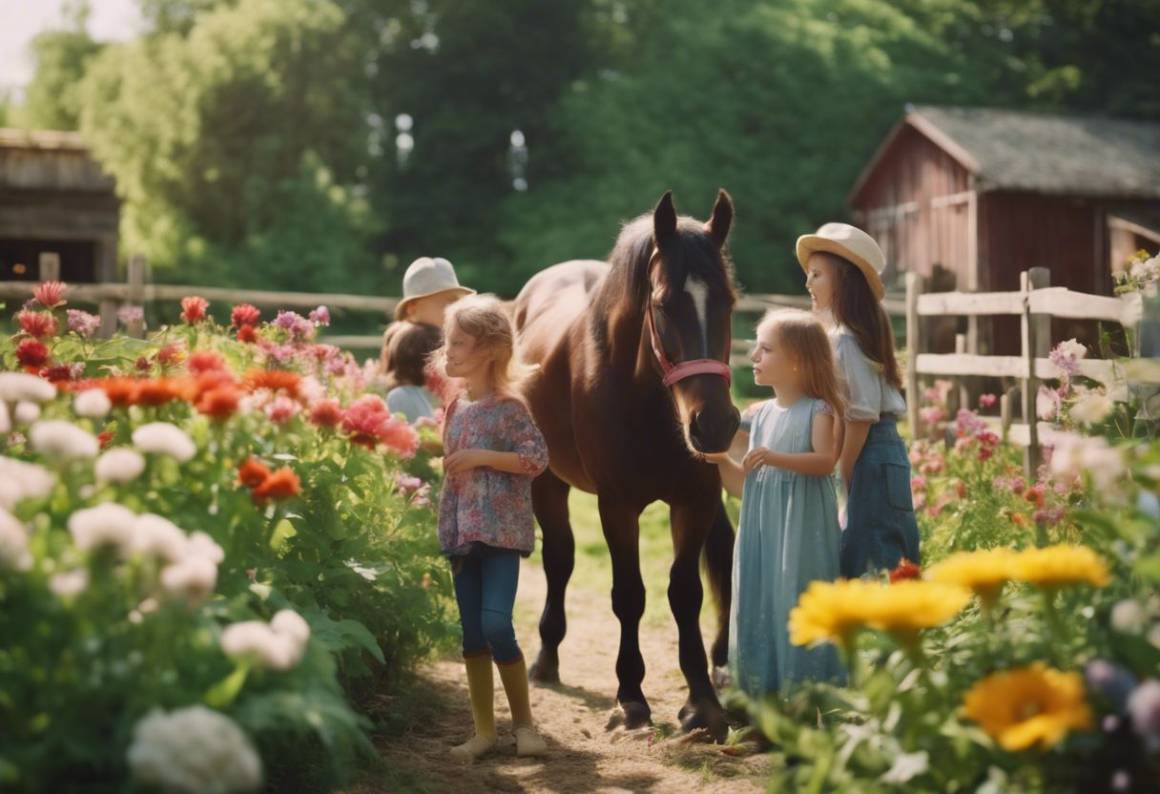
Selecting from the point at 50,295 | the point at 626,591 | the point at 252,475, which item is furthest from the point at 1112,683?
the point at 50,295

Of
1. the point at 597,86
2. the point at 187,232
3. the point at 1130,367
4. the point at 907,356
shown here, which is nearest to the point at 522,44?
the point at 597,86

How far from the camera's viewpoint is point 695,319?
4.16 metres

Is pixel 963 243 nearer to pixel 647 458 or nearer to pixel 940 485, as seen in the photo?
pixel 940 485

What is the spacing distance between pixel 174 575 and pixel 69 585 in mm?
167

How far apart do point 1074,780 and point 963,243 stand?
24545 millimetres

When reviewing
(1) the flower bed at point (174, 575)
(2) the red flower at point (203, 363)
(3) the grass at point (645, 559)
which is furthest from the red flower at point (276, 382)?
(3) the grass at point (645, 559)

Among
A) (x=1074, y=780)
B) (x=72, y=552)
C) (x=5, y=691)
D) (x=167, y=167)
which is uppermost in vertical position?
(x=167, y=167)

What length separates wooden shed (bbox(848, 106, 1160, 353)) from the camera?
2353 centimetres

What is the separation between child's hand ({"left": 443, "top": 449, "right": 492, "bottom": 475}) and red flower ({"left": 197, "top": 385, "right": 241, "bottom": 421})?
60.3 inches

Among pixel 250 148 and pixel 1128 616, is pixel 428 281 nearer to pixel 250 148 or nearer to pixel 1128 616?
pixel 1128 616

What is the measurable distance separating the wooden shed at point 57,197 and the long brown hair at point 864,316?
17.1 metres

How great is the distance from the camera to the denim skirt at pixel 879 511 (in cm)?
418

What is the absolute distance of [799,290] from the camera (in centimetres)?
3341

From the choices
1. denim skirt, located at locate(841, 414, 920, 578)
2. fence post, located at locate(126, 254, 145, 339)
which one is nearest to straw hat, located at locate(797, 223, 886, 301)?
denim skirt, located at locate(841, 414, 920, 578)
